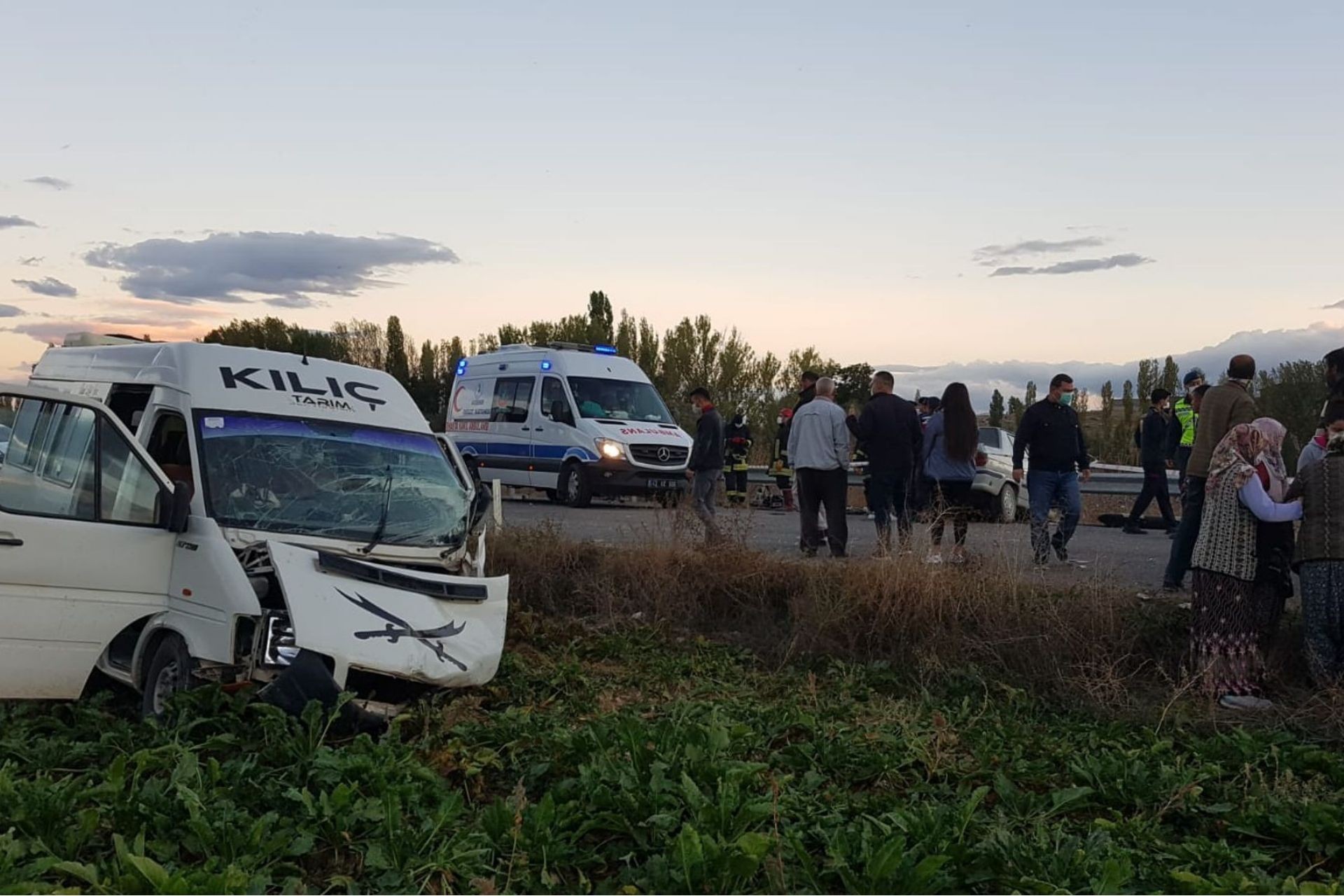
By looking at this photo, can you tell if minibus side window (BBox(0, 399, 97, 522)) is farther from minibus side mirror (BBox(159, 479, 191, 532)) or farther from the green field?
the green field

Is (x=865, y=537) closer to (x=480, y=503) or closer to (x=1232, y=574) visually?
(x=1232, y=574)

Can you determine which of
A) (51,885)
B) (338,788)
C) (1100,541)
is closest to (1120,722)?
(338,788)

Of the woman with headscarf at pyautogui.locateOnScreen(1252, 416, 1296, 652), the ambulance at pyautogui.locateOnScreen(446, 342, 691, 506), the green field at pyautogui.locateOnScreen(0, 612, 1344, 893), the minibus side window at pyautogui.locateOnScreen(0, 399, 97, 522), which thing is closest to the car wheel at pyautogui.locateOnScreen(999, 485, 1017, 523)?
the ambulance at pyautogui.locateOnScreen(446, 342, 691, 506)

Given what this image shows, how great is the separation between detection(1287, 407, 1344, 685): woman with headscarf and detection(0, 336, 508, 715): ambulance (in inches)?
189

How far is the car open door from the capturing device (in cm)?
609

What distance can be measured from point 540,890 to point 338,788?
3.35 ft

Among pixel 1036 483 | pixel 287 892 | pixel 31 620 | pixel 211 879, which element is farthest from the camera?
pixel 1036 483

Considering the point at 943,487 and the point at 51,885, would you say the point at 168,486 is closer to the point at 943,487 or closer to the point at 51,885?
the point at 51,885

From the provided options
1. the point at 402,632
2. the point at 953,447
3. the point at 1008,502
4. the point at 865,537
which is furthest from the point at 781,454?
the point at 402,632

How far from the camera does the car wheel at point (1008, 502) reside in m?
17.5

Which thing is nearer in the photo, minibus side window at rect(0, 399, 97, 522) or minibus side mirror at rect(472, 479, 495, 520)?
minibus side window at rect(0, 399, 97, 522)

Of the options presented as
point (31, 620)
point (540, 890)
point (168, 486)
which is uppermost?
point (168, 486)

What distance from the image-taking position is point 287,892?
13.8 feet

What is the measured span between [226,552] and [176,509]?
16.2 inches
